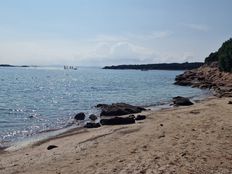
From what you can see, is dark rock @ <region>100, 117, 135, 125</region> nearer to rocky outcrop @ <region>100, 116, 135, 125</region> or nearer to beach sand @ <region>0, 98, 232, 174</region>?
rocky outcrop @ <region>100, 116, 135, 125</region>

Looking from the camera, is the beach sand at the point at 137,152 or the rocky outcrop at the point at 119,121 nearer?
the beach sand at the point at 137,152

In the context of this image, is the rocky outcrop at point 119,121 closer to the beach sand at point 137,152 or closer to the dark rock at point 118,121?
the dark rock at point 118,121

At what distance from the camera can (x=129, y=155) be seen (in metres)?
16.2

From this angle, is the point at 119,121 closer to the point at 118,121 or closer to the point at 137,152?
the point at 118,121

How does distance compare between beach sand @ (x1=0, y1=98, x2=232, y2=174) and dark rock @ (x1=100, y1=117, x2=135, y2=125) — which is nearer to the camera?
beach sand @ (x1=0, y1=98, x2=232, y2=174)

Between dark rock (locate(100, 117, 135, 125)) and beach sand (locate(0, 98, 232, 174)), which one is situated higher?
beach sand (locate(0, 98, 232, 174))

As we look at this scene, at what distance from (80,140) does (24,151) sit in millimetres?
3082

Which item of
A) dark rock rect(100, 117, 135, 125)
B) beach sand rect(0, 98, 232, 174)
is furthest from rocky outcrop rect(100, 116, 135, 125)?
beach sand rect(0, 98, 232, 174)

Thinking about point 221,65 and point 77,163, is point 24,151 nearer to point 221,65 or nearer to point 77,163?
point 77,163

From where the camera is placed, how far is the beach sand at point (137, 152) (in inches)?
555

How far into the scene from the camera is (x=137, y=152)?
54.7ft

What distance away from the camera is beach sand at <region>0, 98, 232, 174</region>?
1411 centimetres

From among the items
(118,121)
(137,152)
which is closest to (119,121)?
(118,121)

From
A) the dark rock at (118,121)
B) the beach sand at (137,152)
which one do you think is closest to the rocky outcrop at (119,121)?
the dark rock at (118,121)
